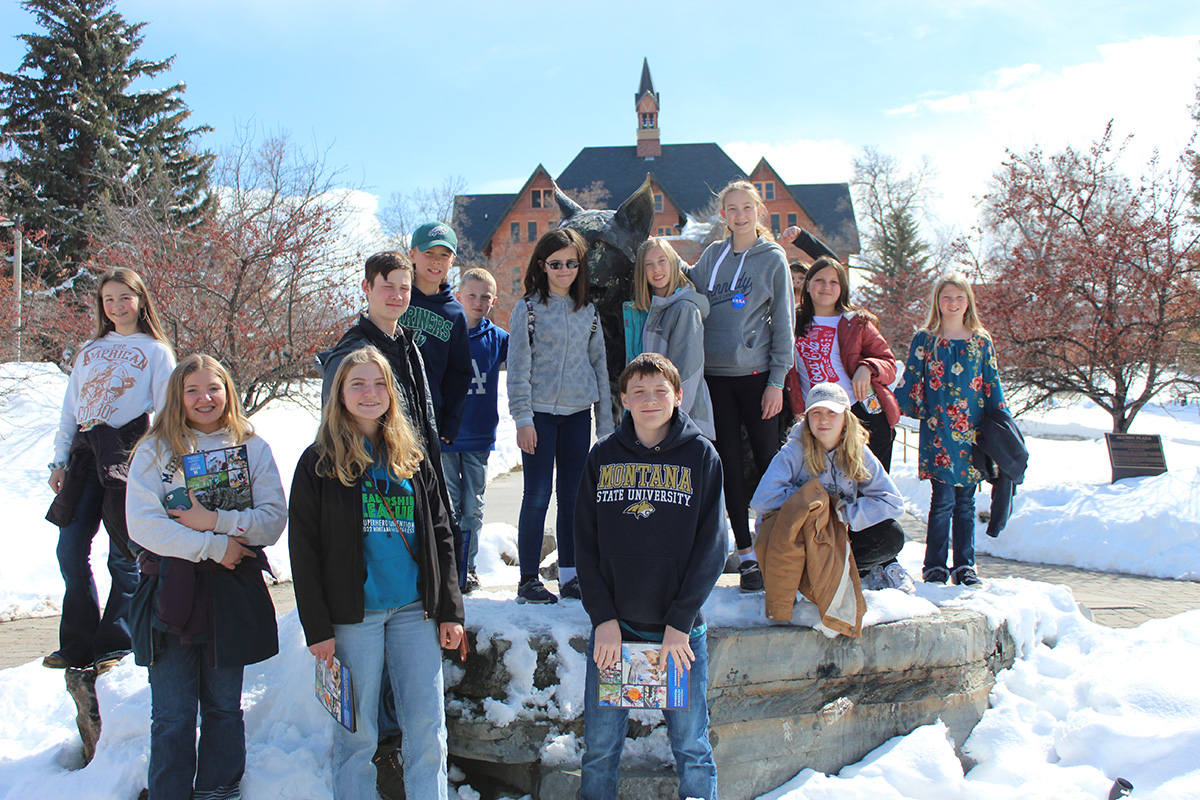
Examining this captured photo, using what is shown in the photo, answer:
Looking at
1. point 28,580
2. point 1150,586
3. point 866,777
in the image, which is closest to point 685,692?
point 866,777

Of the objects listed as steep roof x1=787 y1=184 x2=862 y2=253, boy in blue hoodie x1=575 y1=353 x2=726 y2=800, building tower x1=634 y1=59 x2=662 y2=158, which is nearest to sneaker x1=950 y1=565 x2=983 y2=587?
boy in blue hoodie x1=575 y1=353 x2=726 y2=800

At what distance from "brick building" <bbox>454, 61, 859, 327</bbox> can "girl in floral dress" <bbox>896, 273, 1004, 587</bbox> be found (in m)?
31.9

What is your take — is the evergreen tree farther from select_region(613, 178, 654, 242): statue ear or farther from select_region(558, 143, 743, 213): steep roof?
select_region(558, 143, 743, 213): steep roof

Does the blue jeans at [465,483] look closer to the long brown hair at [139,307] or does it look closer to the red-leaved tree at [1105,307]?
the long brown hair at [139,307]

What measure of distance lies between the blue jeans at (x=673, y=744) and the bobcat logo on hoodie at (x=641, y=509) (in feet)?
1.50

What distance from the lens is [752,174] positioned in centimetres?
3997

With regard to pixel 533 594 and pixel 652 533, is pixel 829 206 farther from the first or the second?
pixel 652 533

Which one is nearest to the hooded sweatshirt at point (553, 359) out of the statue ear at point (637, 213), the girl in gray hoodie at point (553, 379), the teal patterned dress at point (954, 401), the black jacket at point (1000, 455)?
the girl in gray hoodie at point (553, 379)

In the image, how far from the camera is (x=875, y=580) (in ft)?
12.2

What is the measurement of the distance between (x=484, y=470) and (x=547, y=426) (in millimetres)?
1095

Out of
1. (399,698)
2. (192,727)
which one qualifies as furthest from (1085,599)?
(192,727)

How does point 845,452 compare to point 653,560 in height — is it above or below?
above

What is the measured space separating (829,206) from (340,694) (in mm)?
43279

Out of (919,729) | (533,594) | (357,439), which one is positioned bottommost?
(919,729)
